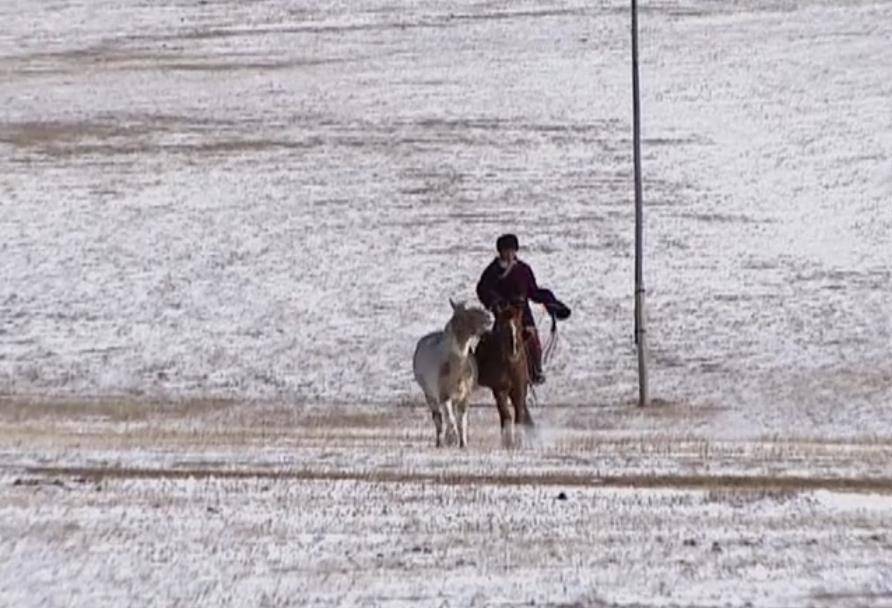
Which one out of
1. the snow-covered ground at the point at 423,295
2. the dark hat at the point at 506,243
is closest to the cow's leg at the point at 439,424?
the snow-covered ground at the point at 423,295

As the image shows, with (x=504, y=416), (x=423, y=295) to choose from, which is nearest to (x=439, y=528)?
(x=504, y=416)

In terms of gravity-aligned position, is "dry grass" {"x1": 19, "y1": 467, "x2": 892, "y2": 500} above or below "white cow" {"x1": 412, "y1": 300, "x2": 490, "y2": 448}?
below

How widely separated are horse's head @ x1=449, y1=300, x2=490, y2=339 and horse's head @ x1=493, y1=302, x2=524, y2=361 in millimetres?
197

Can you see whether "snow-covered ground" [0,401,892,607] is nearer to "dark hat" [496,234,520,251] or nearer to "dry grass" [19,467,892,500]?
"dry grass" [19,467,892,500]

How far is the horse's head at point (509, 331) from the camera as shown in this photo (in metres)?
18.7

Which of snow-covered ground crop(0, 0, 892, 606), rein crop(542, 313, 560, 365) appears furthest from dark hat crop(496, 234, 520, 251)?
snow-covered ground crop(0, 0, 892, 606)

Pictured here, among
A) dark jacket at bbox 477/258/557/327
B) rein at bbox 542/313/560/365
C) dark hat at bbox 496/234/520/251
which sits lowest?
rein at bbox 542/313/560/365

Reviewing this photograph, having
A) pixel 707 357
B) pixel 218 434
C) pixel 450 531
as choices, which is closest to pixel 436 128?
pixel 707 357

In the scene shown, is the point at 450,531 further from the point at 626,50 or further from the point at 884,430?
the point at 626,50

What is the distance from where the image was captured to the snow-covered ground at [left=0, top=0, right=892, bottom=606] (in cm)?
1055

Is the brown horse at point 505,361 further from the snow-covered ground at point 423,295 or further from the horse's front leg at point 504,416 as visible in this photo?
the snow-covered ground at point 423,295

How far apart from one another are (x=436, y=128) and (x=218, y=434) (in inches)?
1038

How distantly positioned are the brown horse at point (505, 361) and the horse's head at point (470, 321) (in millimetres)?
219

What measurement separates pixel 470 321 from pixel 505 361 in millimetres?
545
